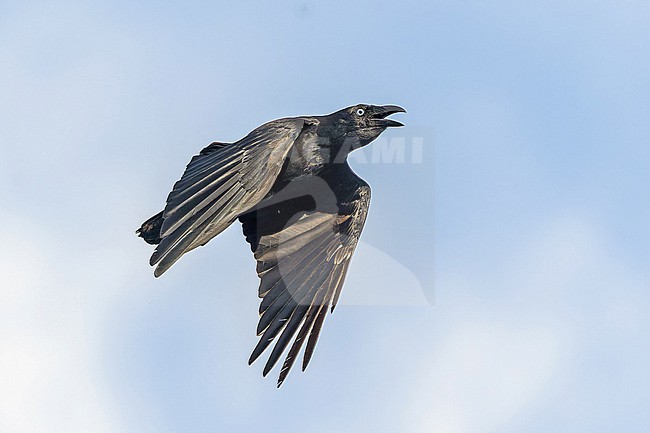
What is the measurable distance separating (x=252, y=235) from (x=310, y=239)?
2.19ft

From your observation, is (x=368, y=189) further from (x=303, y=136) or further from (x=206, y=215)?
(x=206, y=215)

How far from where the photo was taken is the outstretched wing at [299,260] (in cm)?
1128

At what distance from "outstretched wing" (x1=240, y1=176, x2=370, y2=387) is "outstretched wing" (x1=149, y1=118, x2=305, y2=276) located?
1.43m

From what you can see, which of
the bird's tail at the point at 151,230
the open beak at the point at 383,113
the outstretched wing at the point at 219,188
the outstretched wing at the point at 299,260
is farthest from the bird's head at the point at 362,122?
the bird's tail at the point at 151,230

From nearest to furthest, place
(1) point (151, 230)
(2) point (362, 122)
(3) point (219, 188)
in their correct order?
(3) point (219, 188), (1) point (151, 230), (2) point (362, 122)

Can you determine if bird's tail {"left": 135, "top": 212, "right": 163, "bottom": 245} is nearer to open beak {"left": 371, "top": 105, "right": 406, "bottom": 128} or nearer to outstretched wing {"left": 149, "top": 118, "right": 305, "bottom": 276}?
outstretched wing {"left": 149, "top": 118, "right": 305, "bottom": 276}

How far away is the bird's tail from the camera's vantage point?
38.3 feet

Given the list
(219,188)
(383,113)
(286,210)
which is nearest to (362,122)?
(383,113)

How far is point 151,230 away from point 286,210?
157 cm

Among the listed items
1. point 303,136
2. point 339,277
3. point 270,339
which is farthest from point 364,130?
point 270,339

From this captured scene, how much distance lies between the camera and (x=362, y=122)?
1202 centimetres

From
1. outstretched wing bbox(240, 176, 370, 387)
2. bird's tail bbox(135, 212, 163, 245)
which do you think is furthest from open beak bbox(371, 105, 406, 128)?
bird's tail bbox(135, 212, 163, 245)

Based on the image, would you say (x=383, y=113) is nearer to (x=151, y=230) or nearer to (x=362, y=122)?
(x=362, y=122)

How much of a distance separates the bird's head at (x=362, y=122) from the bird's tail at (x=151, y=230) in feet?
6.99
